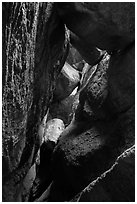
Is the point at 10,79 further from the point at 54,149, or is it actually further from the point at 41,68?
the point at 54,149

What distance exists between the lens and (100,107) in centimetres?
338

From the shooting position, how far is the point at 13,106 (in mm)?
2416

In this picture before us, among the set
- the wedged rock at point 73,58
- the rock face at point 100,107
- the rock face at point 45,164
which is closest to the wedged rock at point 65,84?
the wedged rock at point 73,58

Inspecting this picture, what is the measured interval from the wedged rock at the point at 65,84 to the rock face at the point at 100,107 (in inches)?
69.4

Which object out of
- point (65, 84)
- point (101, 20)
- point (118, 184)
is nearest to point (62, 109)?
point (65, 84)

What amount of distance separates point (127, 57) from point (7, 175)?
1.65m

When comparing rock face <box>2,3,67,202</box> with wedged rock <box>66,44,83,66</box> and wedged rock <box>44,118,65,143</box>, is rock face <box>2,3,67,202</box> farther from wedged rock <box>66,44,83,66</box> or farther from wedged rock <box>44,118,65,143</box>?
wedged rock <box>66,44,83,66</box>

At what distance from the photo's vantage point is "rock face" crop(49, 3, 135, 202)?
2.94 m

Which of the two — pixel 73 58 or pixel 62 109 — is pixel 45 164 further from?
pixel 73 58

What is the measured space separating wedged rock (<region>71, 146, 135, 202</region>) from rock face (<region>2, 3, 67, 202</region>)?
3.45 feet

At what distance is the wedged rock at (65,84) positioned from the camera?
542cm

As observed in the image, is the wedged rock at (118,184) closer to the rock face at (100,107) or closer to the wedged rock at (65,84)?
the rock face at (100,107)

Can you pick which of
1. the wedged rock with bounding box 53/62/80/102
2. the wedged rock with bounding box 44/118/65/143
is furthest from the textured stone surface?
the wedged rock with bounding box 53/62/80/102

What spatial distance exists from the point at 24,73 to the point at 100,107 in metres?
1.19
